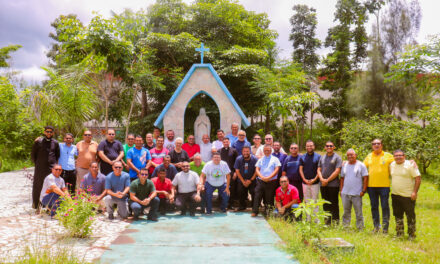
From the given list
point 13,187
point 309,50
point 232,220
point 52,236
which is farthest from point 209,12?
point 52,236

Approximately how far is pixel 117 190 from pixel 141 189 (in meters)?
0.47

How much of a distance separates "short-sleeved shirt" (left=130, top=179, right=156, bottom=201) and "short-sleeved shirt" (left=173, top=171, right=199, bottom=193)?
659 millimetres

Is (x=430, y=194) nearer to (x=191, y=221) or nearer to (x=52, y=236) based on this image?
(x=191, y=221)

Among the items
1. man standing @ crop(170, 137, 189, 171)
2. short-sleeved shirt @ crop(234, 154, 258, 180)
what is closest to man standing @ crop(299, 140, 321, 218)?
short-sleeved shirt @ crop(234, 154, 258, 180)

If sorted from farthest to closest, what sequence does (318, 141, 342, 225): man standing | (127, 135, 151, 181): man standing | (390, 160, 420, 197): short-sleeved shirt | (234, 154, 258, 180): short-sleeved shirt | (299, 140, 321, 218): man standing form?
1. (234, 154, 258, 180): short-sleeved shirt
2. (127, 135, 151, 181): man standing
3. (299, 140, 321, 218): man standing
4. (318, 141, 342, 225): man standing
5. (390, 160, 420, 197): short-sleeved shirt

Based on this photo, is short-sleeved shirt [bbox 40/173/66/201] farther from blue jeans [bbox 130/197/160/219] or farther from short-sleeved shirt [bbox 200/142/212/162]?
short-sleeved shirt [bbox 200/142/212/162]

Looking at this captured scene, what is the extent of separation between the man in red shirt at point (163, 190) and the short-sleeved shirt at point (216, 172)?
85 centimetres

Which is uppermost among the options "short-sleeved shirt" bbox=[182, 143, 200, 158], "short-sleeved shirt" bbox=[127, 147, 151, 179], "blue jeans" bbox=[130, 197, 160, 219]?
"short-sleeved shirt" bbox=[182, 143, 200, 158]

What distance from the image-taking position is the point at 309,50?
80.4ft

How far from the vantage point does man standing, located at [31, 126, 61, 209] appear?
Result: 22.8 ft

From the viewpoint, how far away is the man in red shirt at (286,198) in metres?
6.49

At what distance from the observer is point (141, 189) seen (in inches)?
267

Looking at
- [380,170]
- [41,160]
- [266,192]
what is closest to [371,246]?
[380,170]

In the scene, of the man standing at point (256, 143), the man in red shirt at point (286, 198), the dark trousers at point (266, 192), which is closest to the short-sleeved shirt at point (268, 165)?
the dark trousers at point (266, 192)
